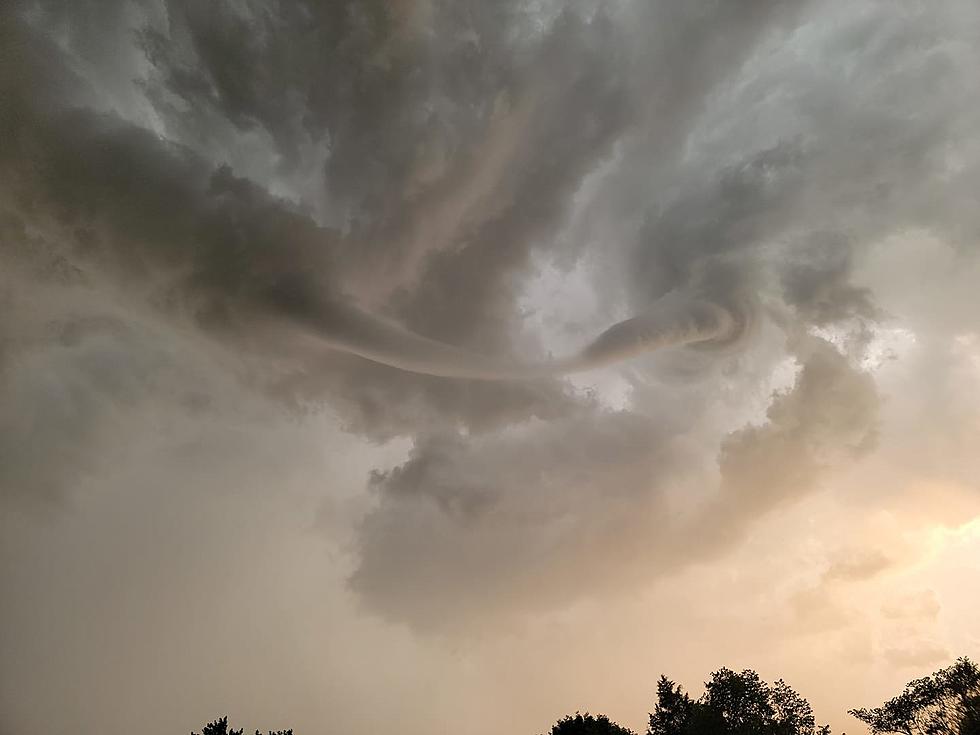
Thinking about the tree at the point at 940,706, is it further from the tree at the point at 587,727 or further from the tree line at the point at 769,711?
the tree at the point at 587,727

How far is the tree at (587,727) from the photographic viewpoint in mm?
90750

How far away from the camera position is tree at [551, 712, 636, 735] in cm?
9075

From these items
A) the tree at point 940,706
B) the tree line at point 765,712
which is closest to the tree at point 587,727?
the tree line at point 765,712

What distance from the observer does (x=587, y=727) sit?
95.1 metres

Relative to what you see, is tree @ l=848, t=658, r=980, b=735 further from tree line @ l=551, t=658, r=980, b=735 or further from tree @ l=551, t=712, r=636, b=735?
tree @ l=551, t=712, r=636, b=735

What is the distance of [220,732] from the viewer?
82.9 metres

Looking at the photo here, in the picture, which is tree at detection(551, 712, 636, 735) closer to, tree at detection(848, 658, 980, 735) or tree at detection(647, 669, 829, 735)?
tree at detection(647, 669, 829, 735)

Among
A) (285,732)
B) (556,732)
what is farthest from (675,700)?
(285,732)

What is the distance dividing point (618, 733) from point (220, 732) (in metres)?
59.8

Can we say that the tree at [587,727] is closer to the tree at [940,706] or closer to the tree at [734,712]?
the tree at [734,712]

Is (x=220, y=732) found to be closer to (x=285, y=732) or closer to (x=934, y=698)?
(x=285, y=732)

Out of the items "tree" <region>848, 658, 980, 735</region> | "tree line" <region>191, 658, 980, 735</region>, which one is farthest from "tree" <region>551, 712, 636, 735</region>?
"tree" <region>848, 658, 980, 735</region>

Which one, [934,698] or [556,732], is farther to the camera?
[556,732]

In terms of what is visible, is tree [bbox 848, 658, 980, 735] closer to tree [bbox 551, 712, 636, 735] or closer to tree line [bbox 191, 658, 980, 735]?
tree line [bbox 191, 658, 980, 735]
